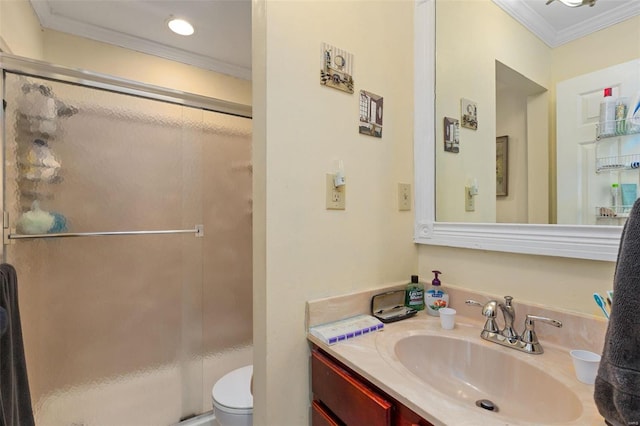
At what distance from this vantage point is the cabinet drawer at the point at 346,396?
0.66 meters

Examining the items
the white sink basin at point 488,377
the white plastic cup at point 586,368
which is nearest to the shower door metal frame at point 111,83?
the white sink basin at point 488,377

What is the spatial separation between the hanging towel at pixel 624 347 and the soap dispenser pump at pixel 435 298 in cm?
62

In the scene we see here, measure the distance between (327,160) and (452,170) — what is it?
590 millimetres

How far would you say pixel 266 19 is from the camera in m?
0.85

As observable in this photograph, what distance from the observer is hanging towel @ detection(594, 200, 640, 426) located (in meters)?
0.40

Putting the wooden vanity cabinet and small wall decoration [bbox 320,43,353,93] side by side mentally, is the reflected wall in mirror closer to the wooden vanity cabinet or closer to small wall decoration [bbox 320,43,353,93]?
small wall decoration [bbox 320,43,353,93]

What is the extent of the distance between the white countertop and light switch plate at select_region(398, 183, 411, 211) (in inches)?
17.8

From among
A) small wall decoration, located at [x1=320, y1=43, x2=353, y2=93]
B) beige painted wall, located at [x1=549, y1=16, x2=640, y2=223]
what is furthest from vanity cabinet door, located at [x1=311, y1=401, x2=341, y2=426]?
small wall decoration, located at [x1=320, y1=43, x2=353, y2=93]

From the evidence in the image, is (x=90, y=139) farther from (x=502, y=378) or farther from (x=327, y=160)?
(x=502, y=378)

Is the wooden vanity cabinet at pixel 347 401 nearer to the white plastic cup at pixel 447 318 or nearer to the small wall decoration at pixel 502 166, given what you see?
the white plastic cup at pixel 447 318

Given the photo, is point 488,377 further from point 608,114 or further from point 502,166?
point 608,114

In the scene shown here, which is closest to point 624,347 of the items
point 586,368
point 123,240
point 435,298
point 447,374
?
point 586,368

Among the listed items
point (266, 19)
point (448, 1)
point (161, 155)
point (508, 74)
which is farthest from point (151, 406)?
point (448, 1)

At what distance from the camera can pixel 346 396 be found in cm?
76
